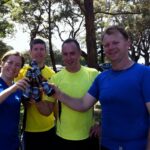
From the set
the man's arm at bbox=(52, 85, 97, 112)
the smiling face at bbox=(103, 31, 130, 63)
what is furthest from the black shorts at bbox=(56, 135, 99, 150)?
the smiling face at bbox=(103, 31, 130, 63)

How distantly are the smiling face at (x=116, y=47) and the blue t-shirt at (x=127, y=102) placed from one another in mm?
136

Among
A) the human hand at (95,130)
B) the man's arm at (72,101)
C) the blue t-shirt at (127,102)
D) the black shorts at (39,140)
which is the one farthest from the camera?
the black shorts at (39,140)

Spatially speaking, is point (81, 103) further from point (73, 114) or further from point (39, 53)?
point (39, 53)

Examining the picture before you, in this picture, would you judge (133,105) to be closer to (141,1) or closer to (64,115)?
(64,115)

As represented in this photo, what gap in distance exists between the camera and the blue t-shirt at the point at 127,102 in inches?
138

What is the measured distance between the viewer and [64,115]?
4.36 metres

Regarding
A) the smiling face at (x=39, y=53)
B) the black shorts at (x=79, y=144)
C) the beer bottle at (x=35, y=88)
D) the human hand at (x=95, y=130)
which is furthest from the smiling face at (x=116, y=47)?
the smiling face at (x=39, y=53)

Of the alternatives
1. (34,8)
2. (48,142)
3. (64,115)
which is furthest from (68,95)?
(34,8)

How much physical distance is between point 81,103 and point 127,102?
2.52 feet

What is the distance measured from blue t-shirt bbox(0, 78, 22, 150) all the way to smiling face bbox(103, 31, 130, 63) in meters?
1.22

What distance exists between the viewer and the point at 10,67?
4.32m

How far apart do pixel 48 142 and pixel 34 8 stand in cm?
3376

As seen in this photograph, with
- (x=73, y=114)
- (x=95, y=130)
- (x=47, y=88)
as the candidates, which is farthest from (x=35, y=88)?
(x=95, y=130)

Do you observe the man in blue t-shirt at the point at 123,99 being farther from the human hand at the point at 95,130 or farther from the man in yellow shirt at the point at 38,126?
the man in yellow shirt at the point at 38,126
